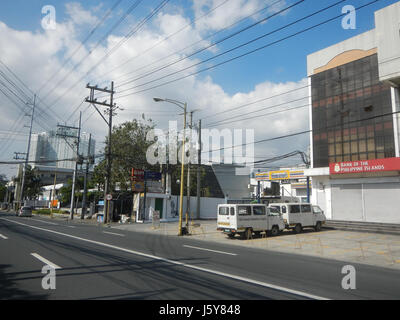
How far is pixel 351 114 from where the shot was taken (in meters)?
27.1

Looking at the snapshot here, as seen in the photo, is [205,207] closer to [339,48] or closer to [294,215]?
[294,215]

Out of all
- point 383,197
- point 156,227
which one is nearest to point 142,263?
point 156,227

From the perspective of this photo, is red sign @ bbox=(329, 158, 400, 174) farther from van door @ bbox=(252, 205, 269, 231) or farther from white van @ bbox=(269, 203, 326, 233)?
van door @ bbox=(252, 205, 269, 231)

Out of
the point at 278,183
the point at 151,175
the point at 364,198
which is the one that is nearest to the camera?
the point at 364,198

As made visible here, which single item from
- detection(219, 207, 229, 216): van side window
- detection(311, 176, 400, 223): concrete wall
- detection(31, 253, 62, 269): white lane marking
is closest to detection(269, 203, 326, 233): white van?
detection(219, 207, 229, 216): van side window

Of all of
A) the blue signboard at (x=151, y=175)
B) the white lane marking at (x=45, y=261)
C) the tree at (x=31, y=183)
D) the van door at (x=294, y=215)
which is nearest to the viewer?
the white lane marking at (x=45, y=261)

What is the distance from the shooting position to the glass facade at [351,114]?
24.9 m

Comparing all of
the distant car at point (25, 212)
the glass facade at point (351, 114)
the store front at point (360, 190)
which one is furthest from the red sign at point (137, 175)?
the distant car at point (25, 212)

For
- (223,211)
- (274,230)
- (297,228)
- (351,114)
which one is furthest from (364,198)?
(223,211)

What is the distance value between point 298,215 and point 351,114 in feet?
41.2

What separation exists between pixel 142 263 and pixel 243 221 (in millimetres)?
10073

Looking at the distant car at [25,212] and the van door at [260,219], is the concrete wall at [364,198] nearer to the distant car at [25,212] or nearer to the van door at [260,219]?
the van door at [260,219]

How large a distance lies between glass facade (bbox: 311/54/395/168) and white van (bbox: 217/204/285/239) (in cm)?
1165
